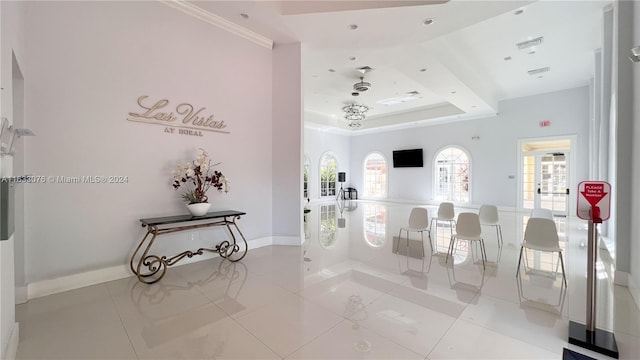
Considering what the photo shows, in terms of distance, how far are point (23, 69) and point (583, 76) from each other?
11.5 m

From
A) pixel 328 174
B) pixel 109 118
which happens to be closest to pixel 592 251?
pixel 109 118

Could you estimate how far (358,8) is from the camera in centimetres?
373

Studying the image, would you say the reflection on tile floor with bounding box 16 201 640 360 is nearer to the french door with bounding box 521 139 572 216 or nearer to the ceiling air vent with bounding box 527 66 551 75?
the ceiling air vent with bounding box 527 66 551 75

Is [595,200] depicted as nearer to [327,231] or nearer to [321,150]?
[327,231]

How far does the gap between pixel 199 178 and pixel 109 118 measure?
124 centimetres

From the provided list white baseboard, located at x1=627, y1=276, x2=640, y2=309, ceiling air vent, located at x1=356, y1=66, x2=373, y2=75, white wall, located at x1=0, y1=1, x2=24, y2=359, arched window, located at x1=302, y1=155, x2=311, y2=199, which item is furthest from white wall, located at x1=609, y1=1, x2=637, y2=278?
arched window, located at x1=302, y1=155, x2=311, y2=199

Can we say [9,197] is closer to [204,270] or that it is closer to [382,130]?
[204,270]

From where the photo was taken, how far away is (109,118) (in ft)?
10.5

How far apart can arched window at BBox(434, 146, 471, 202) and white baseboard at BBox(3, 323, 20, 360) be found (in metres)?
11.8

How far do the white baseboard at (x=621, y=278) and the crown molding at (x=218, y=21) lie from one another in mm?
5938

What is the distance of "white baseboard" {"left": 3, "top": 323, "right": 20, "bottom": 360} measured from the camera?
1.77 metres

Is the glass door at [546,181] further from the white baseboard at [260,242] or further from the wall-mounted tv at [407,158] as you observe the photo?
the white baseboard at [260,242]

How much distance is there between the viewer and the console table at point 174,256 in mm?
3178

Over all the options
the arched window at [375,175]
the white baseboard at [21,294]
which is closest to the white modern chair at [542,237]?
the white baseboard at [21,294]
